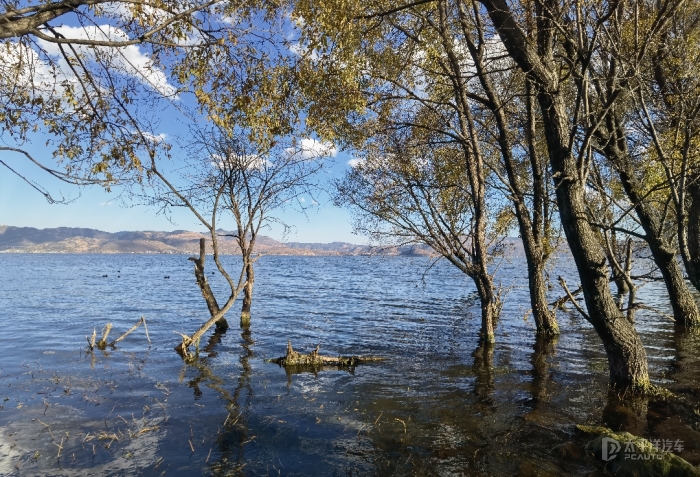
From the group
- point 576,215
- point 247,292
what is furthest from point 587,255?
point 247,292

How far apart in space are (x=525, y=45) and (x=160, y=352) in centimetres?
1539

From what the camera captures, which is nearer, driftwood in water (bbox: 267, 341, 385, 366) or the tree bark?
the tree bark

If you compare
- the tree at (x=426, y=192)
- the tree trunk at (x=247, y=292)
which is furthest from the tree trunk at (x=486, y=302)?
the tree trunk at (x=247, y=292)

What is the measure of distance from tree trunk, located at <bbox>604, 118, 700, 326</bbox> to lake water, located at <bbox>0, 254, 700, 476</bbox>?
1.15 metres

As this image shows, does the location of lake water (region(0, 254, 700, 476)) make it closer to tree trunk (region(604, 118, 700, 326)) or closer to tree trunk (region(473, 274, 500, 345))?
tree trunk (region(473, 274, 500, 345))

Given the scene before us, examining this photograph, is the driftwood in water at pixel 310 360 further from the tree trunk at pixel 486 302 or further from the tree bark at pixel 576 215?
the tree bark at pixel 576 215

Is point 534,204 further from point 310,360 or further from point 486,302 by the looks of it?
point 310,360

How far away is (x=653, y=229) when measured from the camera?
15.6m

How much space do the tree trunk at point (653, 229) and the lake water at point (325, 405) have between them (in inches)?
45.4

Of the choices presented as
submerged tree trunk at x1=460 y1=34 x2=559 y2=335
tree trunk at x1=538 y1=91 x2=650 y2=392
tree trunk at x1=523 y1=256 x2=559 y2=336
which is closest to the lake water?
tree trunk at x1=523 y1=256 x2=559 y2=336

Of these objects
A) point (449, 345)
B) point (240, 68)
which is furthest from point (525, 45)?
point (449, 345)

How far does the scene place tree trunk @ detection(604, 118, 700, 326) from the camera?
14.7 m

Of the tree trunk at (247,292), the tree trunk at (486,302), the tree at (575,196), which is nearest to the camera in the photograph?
the tree at (575,196)

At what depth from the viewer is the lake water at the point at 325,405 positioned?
300 inches
